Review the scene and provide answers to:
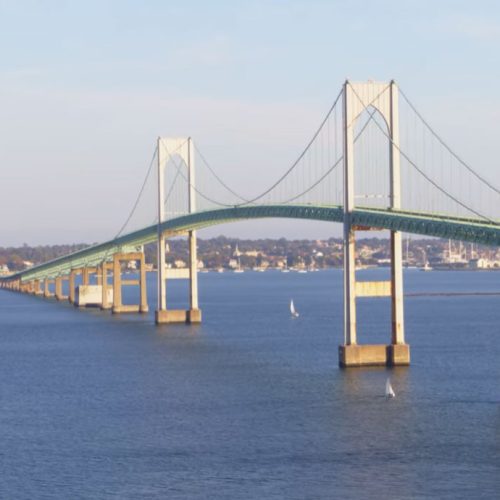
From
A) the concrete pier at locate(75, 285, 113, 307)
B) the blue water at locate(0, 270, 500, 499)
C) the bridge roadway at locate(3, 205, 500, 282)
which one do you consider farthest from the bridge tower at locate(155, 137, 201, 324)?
the concrete pier at locate(75, 285, 113, 307)

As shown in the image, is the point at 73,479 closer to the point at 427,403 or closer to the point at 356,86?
the point at 427,403

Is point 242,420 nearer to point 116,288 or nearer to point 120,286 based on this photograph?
point 120,286

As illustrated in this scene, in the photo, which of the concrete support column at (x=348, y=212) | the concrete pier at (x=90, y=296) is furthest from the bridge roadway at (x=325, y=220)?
the concrete pier at (x=90, y=296)

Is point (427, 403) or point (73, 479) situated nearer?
point (73, 479)

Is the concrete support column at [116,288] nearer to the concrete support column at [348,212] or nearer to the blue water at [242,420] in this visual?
the blue water at [242,420]

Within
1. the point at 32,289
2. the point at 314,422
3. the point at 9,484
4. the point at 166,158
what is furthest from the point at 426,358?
the point at 32,289

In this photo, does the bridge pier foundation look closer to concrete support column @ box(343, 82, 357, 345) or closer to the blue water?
the blue water
